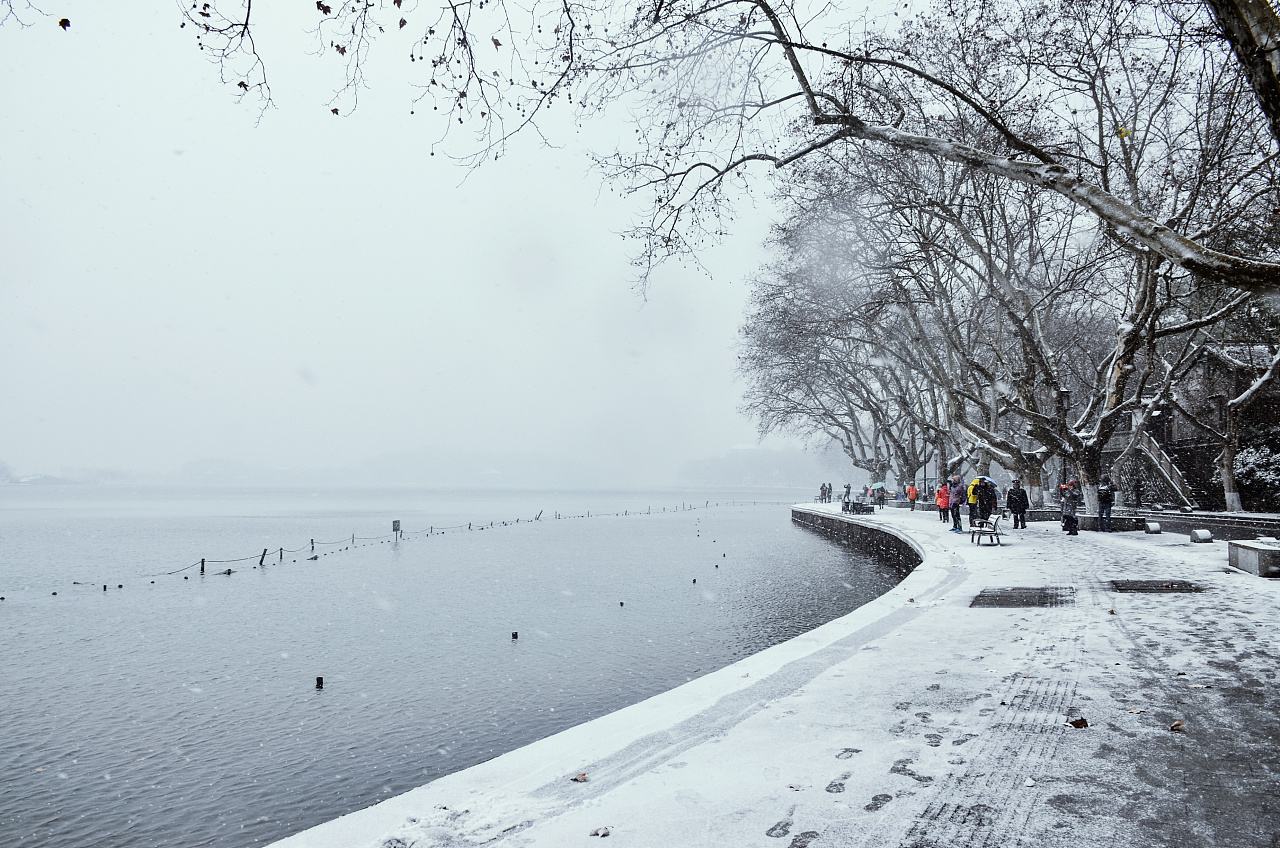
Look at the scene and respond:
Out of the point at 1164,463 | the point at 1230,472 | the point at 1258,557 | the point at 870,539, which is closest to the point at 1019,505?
the point at 870,539

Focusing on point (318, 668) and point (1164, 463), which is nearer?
point (318, 668)

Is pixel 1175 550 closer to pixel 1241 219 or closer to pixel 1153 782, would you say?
pixel 1241 219

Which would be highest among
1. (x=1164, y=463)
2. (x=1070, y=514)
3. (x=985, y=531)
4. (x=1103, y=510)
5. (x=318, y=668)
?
(x=1164, y=463)

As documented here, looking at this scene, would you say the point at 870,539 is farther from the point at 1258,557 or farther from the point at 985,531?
the point at 1258,557

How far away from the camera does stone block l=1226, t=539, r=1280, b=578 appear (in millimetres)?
11867

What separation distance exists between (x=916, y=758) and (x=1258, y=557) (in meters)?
11.2

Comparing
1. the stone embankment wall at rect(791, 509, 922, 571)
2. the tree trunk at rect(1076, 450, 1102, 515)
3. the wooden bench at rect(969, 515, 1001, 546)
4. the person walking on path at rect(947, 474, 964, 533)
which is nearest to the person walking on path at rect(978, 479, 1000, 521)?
the wooden bench at rect(969, 515, 1001, 546)

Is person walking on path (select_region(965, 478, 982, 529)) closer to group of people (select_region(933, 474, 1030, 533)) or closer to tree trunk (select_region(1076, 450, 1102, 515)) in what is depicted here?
group of people (select_region(933, 474, 1030, 533))

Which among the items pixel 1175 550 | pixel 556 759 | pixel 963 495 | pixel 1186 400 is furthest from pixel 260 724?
pixel 1186 400

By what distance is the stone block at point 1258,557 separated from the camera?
11.9 m

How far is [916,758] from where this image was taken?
14.8 ft

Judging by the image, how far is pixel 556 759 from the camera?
4844 mm

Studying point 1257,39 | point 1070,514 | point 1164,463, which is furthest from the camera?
point 1164,463

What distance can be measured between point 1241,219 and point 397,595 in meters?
26.5
